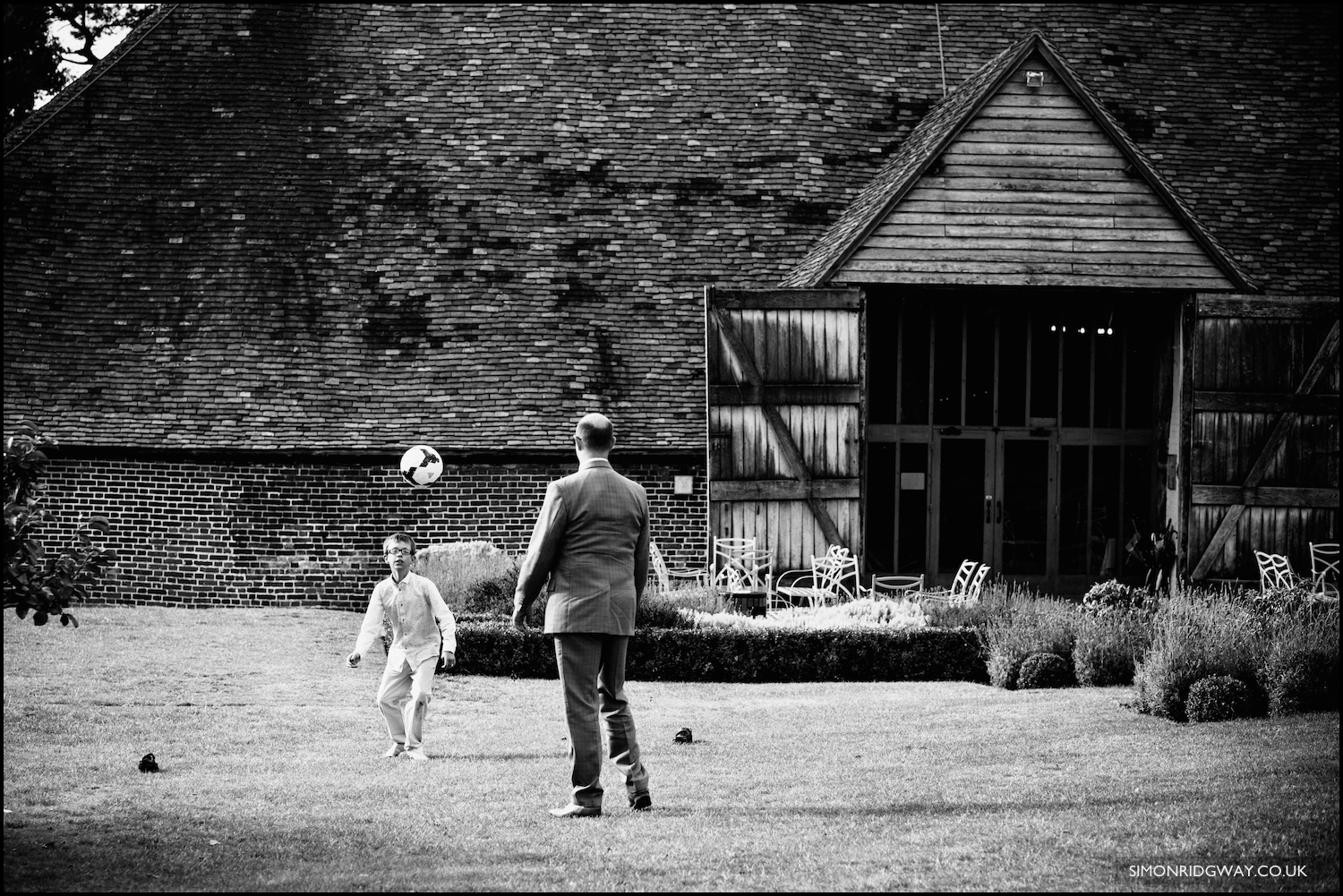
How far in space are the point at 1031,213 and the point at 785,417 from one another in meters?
3.71

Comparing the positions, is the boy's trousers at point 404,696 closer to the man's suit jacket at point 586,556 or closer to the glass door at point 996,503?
the man's suit jacket at point 586,556

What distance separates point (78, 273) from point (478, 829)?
541 inches

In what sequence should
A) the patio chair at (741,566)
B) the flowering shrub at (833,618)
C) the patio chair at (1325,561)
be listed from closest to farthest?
the flowering shrub at (833,618), the patio chair at (741,566), the patio chair at (1325,561)

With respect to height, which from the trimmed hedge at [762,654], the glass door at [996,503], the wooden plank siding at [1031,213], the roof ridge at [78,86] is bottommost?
the trimmed hedge at [762,654]

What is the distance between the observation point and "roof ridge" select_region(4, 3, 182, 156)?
62.7ft

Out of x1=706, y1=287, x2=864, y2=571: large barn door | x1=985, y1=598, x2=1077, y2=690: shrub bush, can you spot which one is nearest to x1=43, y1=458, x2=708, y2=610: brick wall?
x1=706, y1=287, x2=864, y2=571: large barn door

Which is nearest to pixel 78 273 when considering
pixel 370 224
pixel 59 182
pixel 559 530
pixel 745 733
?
pixel 59 182

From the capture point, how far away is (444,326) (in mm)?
17922

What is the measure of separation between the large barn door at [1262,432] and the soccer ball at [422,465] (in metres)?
8.68

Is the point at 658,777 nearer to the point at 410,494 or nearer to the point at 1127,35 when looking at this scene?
the point at 410,494

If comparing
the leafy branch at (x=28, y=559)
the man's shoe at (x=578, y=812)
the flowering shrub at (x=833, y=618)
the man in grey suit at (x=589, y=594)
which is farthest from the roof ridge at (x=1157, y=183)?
the leafy branch at (x=28, y=559)

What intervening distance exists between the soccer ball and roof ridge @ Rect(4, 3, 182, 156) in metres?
7.48

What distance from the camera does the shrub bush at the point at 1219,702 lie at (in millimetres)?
9602

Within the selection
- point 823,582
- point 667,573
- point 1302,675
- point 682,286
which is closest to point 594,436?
point 1302,675
